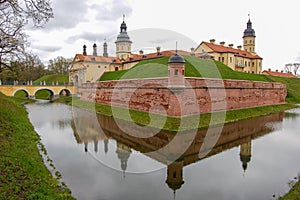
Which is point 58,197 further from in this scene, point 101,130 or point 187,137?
point 101,130

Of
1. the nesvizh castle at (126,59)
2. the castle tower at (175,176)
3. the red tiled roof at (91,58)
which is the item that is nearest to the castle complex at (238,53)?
the nesvizh castle at (126,59)

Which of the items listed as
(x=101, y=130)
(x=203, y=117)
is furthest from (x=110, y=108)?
(x=203, y=117)

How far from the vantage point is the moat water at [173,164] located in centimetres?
574

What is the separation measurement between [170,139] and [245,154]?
123 inches

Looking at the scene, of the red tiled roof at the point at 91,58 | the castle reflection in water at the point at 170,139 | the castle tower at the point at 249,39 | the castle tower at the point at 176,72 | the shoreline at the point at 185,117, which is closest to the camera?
the castle reflection in water at the point at 170,139

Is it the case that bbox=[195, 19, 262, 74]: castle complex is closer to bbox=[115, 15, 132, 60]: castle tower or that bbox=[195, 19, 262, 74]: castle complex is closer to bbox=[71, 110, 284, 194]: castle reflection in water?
bbox=[115, 15, 132, 60]: castle tower

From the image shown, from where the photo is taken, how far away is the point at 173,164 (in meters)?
7.55

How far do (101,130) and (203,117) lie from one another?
6.04 meters

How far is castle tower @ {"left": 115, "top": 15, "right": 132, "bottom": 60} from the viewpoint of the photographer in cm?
4266

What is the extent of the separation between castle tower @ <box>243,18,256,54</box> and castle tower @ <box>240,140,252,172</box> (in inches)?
1363

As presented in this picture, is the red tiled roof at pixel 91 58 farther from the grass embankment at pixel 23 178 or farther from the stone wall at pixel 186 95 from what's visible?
the grass embankment at pixel 23 178

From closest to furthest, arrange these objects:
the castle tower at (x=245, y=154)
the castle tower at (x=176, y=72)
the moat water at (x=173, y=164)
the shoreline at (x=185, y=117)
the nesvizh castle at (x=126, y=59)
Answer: the moat water at (x=173, y=164) < the castle tower at (x=245, y=154) < the shoreline at (x=185, y=117) < the castle tower at (x=176, y=72) < the nesvizh castle at (x=126, y=59)

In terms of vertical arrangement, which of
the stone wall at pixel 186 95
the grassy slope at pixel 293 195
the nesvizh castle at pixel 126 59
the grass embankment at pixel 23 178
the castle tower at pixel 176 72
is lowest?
the grassy slope at pixel 293 195

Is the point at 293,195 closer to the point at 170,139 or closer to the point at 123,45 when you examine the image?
the point at 170,139
